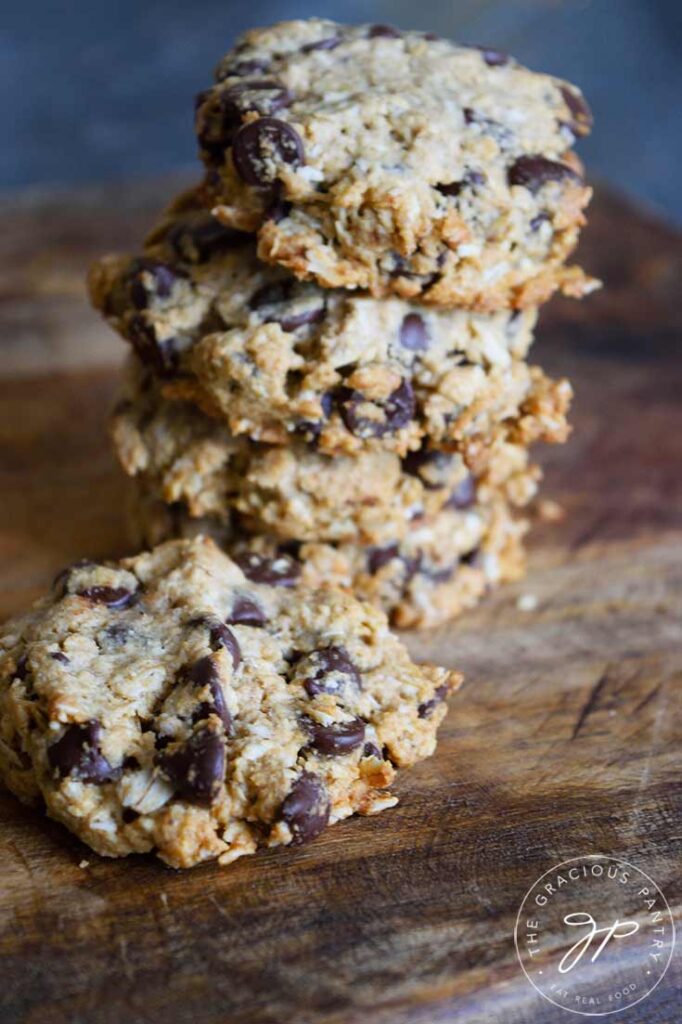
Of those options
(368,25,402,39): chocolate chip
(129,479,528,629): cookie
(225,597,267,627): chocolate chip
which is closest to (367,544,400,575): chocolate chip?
(129,479,528,629): cookie

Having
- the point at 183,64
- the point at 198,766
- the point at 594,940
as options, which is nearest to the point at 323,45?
the point at 198,766

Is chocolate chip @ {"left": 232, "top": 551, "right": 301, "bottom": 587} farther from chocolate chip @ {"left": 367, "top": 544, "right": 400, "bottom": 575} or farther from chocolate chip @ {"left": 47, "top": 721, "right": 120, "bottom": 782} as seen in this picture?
chocolate chip @ {"left": 47, "top": 721, "right": 120, "bottom": 782}

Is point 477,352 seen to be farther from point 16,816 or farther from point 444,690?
point 16,816

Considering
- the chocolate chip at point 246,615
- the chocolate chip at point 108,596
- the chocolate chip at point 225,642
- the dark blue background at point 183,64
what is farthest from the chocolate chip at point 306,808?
the dark blue background at point 183,64

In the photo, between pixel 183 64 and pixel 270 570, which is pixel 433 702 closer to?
pixel 270 570

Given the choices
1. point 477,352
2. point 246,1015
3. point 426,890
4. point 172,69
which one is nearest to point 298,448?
point 477,352

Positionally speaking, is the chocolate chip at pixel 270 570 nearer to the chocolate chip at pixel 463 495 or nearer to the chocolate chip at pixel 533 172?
the chocolate chip at pixel 463 495
